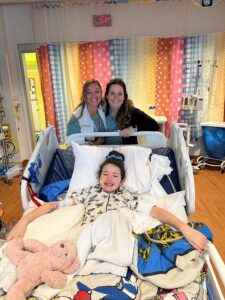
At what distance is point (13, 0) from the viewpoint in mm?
2871

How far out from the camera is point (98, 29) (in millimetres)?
3586

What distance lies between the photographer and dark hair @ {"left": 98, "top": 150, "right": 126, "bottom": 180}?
1.57 metres

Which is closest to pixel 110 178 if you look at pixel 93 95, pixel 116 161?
pixel 116 161

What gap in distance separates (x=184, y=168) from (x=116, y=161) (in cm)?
44

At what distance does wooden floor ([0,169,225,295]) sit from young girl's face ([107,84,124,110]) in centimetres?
133

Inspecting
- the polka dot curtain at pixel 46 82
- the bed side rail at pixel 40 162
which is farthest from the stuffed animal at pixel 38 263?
the polka dot curtain at pixel 46 82

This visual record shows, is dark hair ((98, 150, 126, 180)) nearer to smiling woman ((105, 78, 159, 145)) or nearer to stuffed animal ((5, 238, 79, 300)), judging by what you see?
smiling woman ((105, 78, 159, 145))

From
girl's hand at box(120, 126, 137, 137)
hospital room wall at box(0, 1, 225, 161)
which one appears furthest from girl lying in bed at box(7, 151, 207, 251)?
hospital room wall at box(0, 1, 225, 161)

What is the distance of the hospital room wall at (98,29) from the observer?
3488 mm

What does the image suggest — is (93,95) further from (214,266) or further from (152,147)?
(214,266)

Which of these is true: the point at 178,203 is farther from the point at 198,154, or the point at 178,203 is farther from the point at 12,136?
the point at 12,136

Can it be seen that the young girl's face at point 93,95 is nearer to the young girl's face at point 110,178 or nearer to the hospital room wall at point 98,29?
the young girl's face at point 110,178

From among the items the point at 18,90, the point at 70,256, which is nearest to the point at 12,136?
the point at 18,90

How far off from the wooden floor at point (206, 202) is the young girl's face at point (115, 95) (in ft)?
4.37
